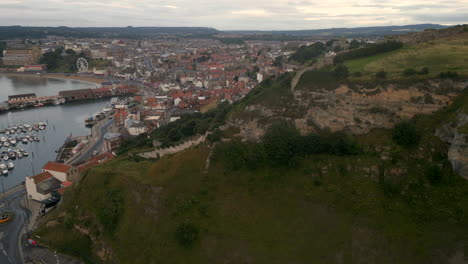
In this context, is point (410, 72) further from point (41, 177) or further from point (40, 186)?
point (41, 177)

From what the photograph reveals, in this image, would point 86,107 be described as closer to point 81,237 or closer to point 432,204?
point 81,237

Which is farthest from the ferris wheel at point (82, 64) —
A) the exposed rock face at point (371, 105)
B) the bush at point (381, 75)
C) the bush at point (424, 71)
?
the bush at point (424, 71)

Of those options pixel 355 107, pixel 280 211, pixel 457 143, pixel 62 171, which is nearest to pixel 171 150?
pixel 62 171

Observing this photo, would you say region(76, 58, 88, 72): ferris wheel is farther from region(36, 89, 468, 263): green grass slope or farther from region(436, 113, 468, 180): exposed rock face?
region(436, 113, 468, 180): exposed rock face

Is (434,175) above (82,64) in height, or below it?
below

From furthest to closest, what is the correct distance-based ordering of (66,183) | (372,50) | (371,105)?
1. (66,183)
2. (372,50)
3. (371,105)

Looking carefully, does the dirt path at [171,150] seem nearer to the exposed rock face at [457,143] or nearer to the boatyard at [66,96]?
the exposed rock face at [457,143]

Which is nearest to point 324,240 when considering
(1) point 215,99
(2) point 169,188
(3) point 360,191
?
(3) point 360,191

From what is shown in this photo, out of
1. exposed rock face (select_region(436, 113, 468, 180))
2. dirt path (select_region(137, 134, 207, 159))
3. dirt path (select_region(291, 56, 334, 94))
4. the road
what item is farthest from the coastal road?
exposed rock face (select_region(436, 113, 468, 180))
